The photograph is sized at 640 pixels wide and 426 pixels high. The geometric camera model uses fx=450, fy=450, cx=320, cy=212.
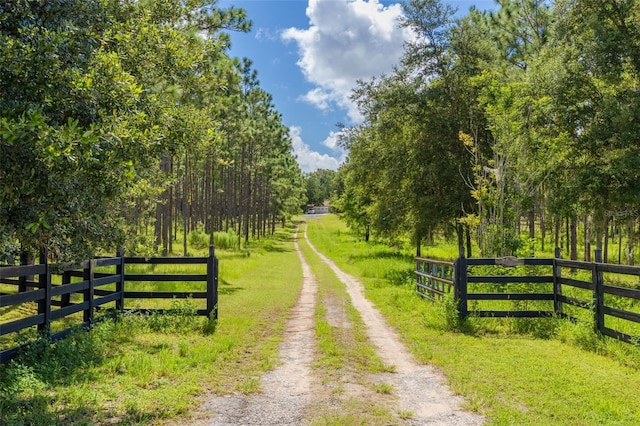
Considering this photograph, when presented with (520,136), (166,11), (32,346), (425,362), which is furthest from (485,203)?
(32,346)

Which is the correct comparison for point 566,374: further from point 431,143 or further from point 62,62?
point 431,143

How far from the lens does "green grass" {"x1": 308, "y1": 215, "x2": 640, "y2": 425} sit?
4930mm

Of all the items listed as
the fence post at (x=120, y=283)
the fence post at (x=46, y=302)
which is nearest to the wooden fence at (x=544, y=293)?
the fence post at (x=120, y=283)

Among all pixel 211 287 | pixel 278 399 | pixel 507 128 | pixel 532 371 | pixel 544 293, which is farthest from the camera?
pixel 507 128

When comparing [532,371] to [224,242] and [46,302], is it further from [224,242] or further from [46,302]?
[224,242]

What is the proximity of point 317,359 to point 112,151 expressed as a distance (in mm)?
4610

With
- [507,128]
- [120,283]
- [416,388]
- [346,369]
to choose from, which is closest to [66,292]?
[120,283]

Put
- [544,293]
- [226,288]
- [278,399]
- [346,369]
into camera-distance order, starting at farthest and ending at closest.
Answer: [226,288] → [544,293] → [346,369] → [278,399]

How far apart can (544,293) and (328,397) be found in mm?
6318

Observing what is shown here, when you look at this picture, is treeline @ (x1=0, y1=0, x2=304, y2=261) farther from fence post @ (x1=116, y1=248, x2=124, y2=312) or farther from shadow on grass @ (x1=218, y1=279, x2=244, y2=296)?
shadow on grass @ (x1=218, y1=279, x2=244, y2=296)

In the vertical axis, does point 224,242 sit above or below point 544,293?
below

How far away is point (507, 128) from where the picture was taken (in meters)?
14.3

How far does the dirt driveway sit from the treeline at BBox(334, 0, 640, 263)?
8388 millimetres

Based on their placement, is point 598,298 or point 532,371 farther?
point 598,298
